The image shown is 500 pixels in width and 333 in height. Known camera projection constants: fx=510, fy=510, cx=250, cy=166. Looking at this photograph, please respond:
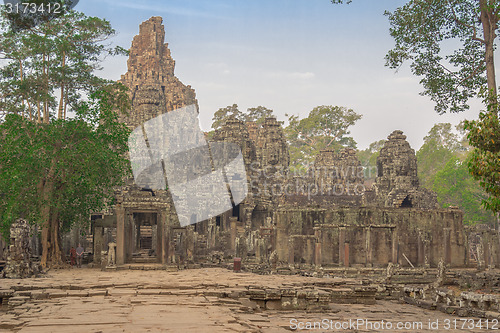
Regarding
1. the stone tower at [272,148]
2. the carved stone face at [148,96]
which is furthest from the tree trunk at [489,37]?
the carved stone face at [148,96]

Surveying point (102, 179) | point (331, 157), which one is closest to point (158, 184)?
point (331, 157)

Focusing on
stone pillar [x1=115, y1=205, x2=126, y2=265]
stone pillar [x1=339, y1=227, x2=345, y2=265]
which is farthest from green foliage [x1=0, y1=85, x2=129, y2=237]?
stone pillar [x1=339, y1=227, x2=345, y2=265]

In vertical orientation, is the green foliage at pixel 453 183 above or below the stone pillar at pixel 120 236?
above

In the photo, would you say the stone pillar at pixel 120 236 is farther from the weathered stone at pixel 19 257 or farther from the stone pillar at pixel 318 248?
the stone pillar at pixel 318 248

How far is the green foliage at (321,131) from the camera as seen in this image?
75.1 metres

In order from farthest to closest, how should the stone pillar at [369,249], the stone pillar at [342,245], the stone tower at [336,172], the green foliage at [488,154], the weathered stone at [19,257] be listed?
the stone tower at [336,172]
the stone pillar at [369,249]
the stone pillar at [342,245]
the weathered stone at [19,257]
the green foliage at [488,154]

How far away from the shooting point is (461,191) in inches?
2164

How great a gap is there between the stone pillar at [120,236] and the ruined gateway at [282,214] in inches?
1.8

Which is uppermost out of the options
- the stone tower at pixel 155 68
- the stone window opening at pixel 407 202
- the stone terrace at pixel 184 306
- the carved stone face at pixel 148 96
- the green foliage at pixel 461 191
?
the stone tower at pixel 155 68

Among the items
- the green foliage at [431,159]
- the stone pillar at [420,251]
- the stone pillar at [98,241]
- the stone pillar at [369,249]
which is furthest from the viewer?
the green foliage at [431,159]

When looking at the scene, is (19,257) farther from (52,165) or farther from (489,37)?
(489,37)

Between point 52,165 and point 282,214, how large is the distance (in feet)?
48.4

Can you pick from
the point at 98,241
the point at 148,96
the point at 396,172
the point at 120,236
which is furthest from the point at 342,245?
the point at 148,96

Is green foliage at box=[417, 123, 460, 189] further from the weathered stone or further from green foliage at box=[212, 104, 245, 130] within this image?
the weathered stone
